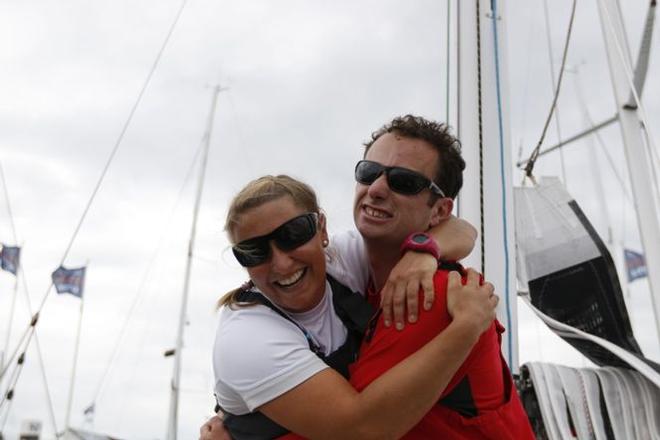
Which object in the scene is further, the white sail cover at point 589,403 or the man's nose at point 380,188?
the white sail cover at point 589,403

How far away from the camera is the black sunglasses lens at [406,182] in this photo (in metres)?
2.32

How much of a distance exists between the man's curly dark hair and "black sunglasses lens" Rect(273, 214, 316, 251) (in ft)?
1.85

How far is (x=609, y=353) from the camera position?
371cm

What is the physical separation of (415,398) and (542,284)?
2.73 meters

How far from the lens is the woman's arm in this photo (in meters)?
1.63

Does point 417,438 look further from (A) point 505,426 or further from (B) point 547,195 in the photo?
(B) point 547,195

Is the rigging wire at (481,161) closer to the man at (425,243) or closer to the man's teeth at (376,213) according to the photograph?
the man at (425,243)

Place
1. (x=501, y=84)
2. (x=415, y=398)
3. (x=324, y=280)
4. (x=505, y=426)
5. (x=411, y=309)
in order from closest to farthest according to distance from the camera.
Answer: (x=415, y=398) < (x=411, y=309) < (x=505, y=426) < (x=324, y=280) < (x=501, y=84)

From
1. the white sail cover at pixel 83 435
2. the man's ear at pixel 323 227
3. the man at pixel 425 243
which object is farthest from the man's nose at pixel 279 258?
the white sail cover at pixel 83 435

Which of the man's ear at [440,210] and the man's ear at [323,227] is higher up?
the man's ear at [440,210]

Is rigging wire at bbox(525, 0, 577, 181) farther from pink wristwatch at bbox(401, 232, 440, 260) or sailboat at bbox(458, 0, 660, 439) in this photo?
pink wristwatch at bbox(401, 232, 440, 260)

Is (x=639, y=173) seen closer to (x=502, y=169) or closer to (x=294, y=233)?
(x=502, y=169)

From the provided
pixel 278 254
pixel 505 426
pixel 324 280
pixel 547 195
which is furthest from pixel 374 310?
pixel 547 195

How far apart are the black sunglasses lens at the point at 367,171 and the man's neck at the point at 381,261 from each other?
23 cm
